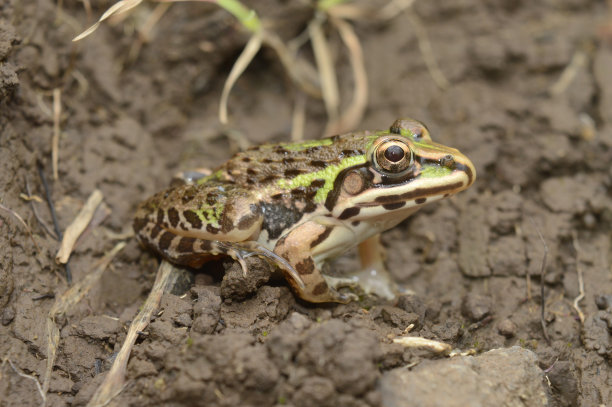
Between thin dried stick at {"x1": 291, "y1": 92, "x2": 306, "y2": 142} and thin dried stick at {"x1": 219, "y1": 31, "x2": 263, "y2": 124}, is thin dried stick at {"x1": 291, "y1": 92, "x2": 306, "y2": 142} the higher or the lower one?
the lower one

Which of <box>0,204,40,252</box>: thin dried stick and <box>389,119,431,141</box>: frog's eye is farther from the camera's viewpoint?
<box>389,119,431,141</box>: frog's eye

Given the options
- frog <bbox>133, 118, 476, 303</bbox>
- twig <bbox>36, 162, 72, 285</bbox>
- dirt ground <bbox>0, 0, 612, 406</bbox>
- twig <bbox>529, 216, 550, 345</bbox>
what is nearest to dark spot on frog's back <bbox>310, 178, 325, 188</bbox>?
frog <bbox>133, 118, 476, 303</bbox>

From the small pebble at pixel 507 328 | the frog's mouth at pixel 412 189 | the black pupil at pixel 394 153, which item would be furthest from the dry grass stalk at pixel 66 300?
the small pebble at pixel 507 328

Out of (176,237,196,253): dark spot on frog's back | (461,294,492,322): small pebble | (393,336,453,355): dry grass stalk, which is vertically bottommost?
(461,294,492,322): small pebble

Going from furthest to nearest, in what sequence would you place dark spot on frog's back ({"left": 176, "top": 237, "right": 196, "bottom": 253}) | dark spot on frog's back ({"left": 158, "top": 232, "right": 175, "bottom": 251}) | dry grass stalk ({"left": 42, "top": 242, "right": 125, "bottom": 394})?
1. dark spot on frog's back ({"left": 158, "top": 232, "right": 175, "bottom": 251})
2. dark spot on frog's back ({"left": 176, "top": 237, "right": 196, "bottom": 253})
3. dry grass stalk ({"left": 42, "top": 242, "right": 125, "bottom": 394})

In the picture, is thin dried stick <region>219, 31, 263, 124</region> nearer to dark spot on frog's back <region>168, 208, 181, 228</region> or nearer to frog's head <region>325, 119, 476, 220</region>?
dark spot on frog's back <region>168, 208, 181, 228</region>

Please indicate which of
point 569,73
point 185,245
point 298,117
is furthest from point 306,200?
point 569,73

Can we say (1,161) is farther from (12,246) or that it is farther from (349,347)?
(349,347)

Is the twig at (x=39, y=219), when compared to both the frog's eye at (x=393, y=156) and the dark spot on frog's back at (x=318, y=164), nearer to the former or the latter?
the dark spot on frog's back at (x=318, y=164)
